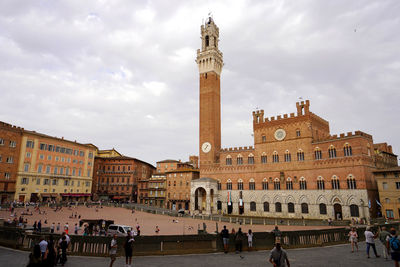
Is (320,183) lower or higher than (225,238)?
higher

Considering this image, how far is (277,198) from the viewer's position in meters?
50.2

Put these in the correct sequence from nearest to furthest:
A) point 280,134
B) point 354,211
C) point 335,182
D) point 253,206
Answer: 1. point 354,211
2. point 335,182
3. point 280,134
4. point 253,206

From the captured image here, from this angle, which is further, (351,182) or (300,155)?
(300,155)

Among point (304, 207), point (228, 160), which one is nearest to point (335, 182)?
point (304, 207)

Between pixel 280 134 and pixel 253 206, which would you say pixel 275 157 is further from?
pixel 253 206

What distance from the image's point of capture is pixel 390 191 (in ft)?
126

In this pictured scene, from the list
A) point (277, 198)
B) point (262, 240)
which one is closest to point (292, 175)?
point (277, 198)

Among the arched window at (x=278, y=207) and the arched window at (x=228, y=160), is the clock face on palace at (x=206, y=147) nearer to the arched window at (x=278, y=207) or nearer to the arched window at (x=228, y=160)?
the arched window at (x=228, y=160)

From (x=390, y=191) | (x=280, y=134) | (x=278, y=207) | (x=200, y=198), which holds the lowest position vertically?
(x=278, y=207)

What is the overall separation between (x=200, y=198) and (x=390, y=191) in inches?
1385

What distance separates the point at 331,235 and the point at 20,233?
69.1ft

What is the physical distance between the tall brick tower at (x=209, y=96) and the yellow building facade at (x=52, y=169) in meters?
33.2

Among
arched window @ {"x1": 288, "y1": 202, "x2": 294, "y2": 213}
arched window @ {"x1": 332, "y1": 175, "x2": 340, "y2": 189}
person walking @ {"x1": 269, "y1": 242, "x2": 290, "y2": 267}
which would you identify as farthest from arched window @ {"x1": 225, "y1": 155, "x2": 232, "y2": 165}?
person walking @ {"x1": 269, "y1": 242, "x2": 290, "y2": 267}

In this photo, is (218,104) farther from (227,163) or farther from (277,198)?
(277,198)
